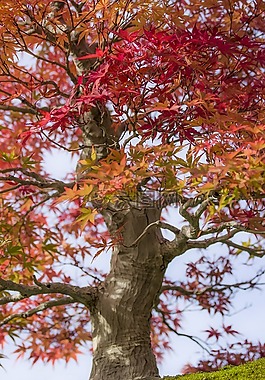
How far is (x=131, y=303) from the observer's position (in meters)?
2.77

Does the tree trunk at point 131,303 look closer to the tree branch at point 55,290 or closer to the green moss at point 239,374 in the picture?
the tree branch at point 55,290

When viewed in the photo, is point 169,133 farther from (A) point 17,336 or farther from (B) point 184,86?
(A) point 17,336

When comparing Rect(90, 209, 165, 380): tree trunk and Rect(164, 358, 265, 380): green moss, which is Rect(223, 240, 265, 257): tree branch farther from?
Rect(164, 358, 265, 380): green moss

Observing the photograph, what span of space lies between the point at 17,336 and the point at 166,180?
176 cm

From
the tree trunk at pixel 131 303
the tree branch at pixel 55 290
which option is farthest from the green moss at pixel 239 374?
the tree branch at pixel 55 290

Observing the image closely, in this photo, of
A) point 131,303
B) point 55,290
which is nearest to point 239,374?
point 131,303

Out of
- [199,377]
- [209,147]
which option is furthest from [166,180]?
[199,377]

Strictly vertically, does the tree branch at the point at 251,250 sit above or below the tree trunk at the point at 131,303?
above

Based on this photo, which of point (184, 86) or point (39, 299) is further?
point (39, 299)

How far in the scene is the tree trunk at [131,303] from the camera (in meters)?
2.75

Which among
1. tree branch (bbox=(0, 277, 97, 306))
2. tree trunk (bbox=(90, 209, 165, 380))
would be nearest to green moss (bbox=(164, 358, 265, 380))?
tree trunk (bbox=(90, 209, 165, 380))

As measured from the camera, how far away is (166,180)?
190cm

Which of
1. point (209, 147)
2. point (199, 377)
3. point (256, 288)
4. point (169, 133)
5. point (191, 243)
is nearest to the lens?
point (209, 147)

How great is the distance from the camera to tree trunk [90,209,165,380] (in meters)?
2.75
